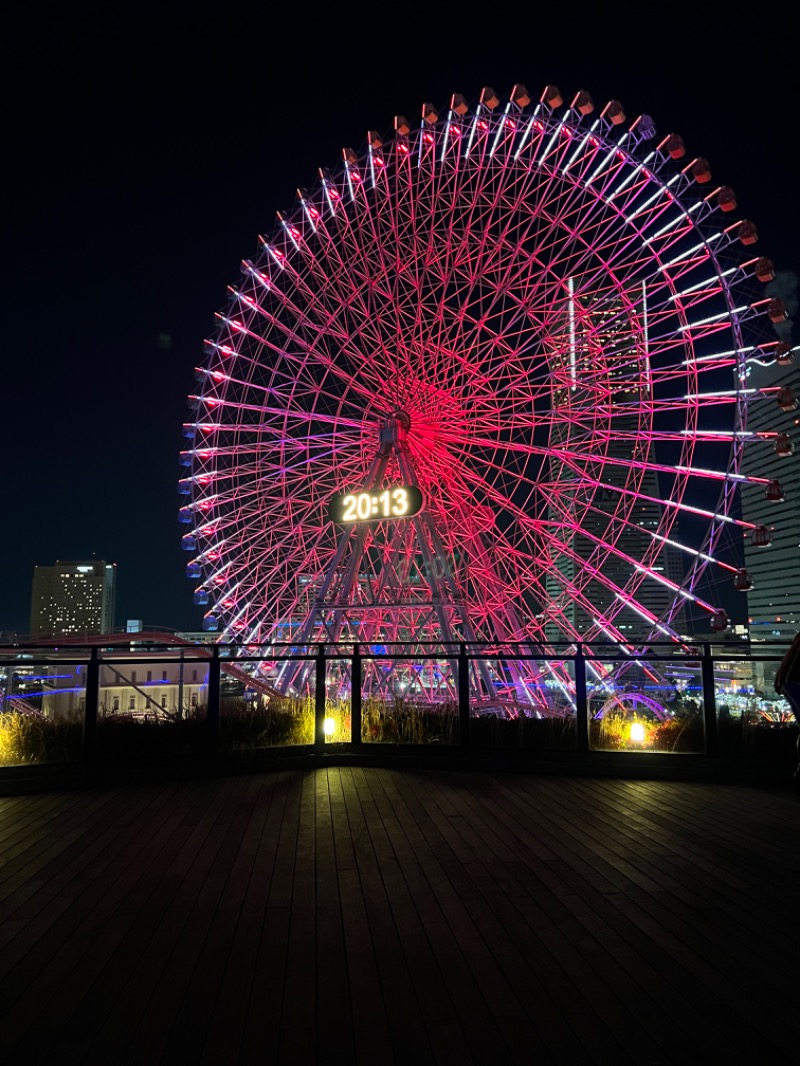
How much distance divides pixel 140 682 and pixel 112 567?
172 meters

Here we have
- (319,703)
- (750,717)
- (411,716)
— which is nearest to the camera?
(750,717)

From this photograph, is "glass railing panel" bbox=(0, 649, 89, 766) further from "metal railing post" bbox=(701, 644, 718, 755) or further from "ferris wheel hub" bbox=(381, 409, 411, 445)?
"ferris wheel hub" bbox=(381, 409, 411, 445)

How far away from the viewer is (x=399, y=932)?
387 centimetres

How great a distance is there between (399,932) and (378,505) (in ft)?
41.0

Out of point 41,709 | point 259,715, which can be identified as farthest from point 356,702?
point 41,709

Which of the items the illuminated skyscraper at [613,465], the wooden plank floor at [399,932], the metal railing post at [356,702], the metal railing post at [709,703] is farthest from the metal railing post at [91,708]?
the illuminated skyscraper at [613,465]

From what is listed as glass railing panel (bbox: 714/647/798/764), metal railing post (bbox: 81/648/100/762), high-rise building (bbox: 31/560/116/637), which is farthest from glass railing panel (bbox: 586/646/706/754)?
high-rise building (bbox: 31/560/116/637)

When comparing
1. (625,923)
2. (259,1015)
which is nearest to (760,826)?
(625,923)

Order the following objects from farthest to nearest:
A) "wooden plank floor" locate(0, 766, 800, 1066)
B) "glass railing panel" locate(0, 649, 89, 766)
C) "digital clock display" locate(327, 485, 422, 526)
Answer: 1. "digital clock display" locate(327, 485, 422, 526)
2. "glass railing panel" locate(0, 649, 89, 766)
3. "wooden plank floor" locate(0, 766, 800, 1066)

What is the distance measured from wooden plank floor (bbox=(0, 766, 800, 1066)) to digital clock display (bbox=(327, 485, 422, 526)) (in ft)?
31.2

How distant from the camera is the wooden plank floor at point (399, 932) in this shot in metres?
2.88

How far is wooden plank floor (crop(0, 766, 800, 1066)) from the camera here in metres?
2.88

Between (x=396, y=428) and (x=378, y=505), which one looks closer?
(x=378, y=505)

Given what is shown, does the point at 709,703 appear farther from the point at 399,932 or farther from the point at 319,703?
the point at 399,932
